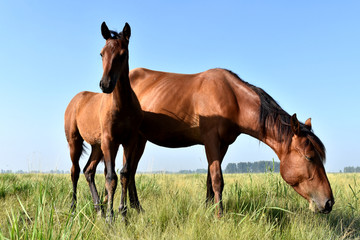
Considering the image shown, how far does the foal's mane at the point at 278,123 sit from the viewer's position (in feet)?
14.3

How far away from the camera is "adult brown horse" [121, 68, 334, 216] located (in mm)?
4266

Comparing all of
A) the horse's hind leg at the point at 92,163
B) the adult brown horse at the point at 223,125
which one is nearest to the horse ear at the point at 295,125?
the adult brown horse at the point at 223,125

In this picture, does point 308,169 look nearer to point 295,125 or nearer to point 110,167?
point 295,125

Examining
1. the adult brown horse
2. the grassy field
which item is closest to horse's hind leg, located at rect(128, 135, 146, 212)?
the adult brown horse

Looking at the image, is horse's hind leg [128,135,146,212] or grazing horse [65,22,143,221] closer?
grazing horse [65,22,143,221]

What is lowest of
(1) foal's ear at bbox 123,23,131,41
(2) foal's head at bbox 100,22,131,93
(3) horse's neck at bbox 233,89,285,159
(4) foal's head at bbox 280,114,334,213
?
(4) foal's head at bbox 280,114,334,213

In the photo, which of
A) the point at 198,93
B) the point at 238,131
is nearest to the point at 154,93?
the point at 198,93

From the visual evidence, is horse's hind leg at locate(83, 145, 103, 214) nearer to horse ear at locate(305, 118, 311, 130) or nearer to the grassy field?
the grassy field

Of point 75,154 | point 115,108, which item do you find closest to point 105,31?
point 115,108

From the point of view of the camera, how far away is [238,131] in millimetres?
4992

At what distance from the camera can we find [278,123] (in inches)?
180

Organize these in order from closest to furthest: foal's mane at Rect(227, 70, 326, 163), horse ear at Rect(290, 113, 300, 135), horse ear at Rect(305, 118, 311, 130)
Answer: horse ear at Rect(290, 113, 300, 135), foal's mane at Rect(227, 70, 326, 163), horse ear at Rect(305, 118, 311, 130)

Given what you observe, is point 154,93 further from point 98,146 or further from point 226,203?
point 226,203

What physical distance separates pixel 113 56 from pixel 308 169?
2.99 m
